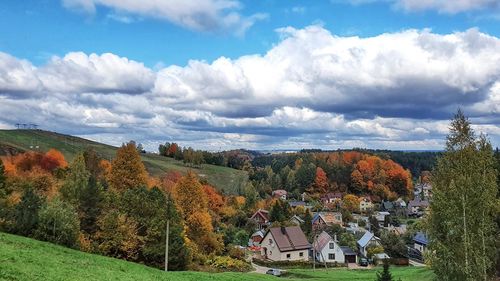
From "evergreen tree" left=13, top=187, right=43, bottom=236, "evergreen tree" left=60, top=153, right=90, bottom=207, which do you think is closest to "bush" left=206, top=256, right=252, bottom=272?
"evergreen tree" left=60, top=153, right=90, bottom=207

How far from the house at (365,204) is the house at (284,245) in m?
75.1

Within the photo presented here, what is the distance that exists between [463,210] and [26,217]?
38.5 meters

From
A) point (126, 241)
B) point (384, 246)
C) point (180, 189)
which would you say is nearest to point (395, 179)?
point (384, 246)

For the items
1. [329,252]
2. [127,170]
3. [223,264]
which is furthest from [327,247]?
[127,170]

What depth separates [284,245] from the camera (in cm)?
8294

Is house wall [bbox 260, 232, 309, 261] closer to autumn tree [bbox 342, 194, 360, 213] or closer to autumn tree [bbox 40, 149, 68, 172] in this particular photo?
autumn tree [bbox 40, 149, 68, 172]

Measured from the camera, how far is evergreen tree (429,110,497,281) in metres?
30.4

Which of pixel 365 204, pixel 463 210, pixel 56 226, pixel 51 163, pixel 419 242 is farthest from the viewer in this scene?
pixel 365 204

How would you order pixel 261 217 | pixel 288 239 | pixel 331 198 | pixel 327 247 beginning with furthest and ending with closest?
pixel 331 198 → pixel 261 217 → pixel 288 239 → pixel 327 247

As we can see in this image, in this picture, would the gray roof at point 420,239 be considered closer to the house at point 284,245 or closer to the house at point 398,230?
the house at point 398,230

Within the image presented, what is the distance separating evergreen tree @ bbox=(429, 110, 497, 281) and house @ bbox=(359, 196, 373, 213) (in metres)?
126

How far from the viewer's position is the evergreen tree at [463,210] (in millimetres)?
30391

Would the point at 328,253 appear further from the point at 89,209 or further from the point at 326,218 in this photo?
the point at 89,209

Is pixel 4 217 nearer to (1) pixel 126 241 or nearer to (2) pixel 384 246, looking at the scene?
(1) pixel 126 241
